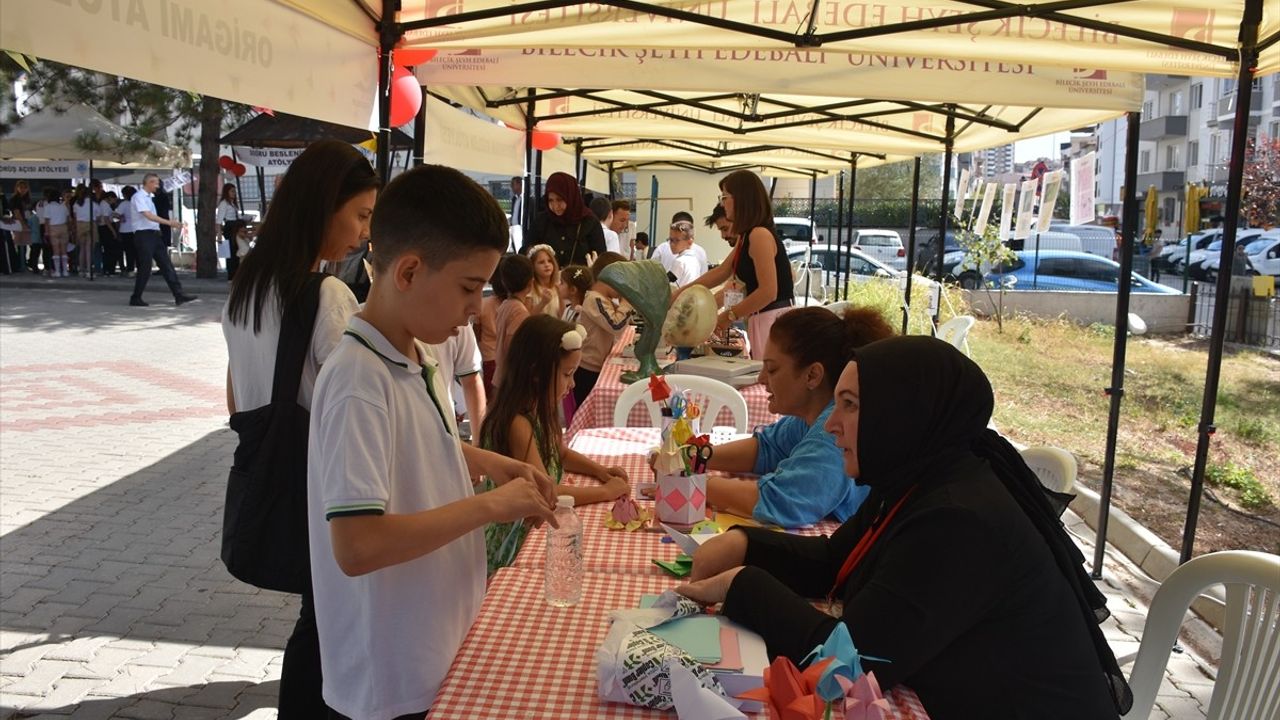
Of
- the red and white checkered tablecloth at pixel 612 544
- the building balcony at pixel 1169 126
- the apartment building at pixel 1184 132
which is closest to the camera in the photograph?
the red and white checkered tablecloth at pixel 612 544

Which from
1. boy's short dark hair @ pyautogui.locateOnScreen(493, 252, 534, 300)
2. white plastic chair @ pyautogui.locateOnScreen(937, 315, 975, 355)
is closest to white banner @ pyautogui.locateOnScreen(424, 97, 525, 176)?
boy's short dark hair @ pyautogui.locateOnScreen(493, 252, 534, 300)

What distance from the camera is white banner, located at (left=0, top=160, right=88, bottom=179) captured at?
22.3 m

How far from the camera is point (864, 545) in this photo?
1.93 meters

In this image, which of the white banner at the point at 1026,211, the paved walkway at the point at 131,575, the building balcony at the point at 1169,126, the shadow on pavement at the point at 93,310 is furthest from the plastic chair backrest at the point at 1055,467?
the building balcony at the point at 1169,126

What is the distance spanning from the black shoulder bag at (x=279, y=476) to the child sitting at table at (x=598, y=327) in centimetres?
335

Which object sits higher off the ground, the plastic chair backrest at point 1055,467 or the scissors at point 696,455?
the scissors at point 696,455

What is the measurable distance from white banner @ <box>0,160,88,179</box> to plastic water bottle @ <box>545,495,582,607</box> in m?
23.8

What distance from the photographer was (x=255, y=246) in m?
2.39

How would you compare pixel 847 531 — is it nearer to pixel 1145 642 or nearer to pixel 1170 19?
pixel 1145 642

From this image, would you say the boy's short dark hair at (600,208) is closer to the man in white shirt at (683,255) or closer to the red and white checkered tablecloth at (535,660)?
the man in white shirt at (683,255)

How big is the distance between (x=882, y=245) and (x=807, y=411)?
2487 centimetres

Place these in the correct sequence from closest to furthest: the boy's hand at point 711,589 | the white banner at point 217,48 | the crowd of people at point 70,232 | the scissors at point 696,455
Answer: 1. the boy's hand at point 711,589
2. the white banner at point 217,48
3. the scissors at point 696,455
4. the crowd of people at point 70,232

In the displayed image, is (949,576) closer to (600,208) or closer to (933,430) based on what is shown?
(933,430)

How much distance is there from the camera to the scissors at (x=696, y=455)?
2461mm
